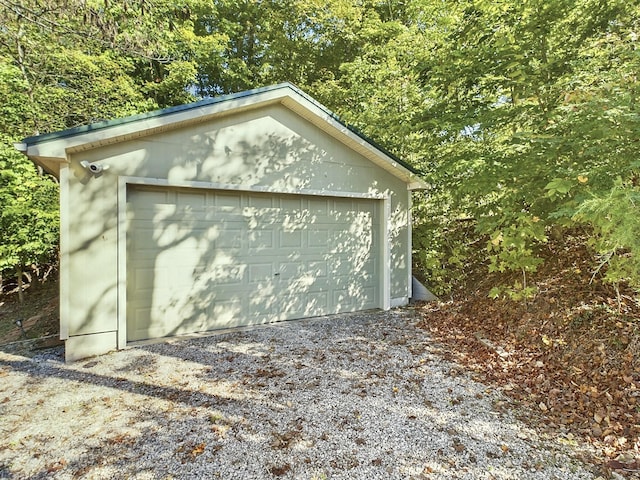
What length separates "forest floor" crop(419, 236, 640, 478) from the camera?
9.69 ft

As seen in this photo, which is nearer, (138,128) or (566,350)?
(566,350)

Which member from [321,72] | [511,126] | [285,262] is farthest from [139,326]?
[321,72]

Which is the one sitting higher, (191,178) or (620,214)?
(191,178)

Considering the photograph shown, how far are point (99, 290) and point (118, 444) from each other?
2.48 meters

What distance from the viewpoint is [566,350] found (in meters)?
4.09

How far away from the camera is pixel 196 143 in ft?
17.3

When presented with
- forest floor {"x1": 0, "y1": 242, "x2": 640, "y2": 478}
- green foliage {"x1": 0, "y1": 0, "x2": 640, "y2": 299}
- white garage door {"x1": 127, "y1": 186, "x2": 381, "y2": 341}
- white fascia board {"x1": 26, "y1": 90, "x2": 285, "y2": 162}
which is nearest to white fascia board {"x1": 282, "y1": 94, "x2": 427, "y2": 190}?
white fascia board {"x1": 26, "y1": 90, "x2": 285, "y2": 162}

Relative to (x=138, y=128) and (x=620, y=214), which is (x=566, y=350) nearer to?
(x=620, y=214)

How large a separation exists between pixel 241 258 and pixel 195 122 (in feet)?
7.39

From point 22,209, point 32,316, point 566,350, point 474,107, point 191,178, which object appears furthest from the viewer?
point 32,316

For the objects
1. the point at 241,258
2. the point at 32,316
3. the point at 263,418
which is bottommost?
the point at 32,316

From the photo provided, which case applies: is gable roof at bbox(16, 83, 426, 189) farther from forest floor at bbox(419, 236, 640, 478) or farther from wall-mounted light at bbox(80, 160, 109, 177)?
forest floor at bbox(419, 236, 640, 478)

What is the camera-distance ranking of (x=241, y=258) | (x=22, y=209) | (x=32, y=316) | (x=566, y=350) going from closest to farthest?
(x=566, y=350)
(x=241, y=258)
(x=22, y=209)
(x=32, y=316)

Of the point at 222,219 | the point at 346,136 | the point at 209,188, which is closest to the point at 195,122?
the point at 209,188
